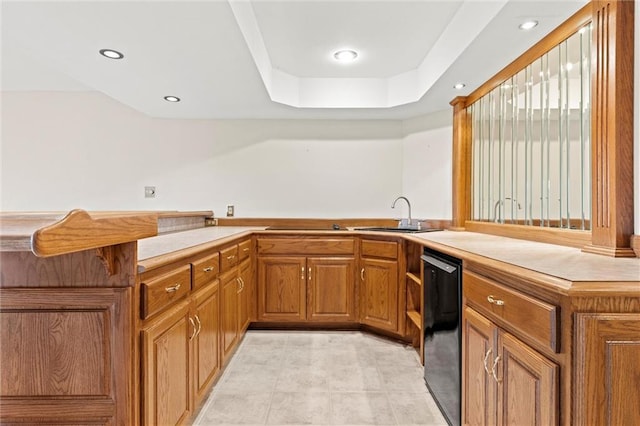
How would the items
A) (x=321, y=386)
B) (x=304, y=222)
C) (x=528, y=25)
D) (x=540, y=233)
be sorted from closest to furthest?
(x=528, y=25) < (x=540, y=233) < (x=321, y=386) < (x=304, y=222)

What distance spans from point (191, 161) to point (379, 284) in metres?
2.33

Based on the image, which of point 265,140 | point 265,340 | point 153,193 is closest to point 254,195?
point 265,140

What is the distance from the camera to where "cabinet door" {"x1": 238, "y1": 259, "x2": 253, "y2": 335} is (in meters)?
2.49

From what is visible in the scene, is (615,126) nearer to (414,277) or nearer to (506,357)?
(506,357)

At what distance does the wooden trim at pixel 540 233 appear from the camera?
152 centimetres

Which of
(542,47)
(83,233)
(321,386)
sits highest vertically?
(542,47)

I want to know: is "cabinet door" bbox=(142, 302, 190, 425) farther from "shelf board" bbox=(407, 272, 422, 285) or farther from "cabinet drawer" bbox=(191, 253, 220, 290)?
"shelf board" bbox=(407, 272, 422, 285)

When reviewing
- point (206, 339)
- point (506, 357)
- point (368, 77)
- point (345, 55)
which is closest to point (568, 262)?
point (506, 357)

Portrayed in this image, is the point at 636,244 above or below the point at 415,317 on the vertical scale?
above

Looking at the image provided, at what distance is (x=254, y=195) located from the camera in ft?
11.8

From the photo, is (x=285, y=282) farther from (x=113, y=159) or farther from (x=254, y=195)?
(x=113, y=159)

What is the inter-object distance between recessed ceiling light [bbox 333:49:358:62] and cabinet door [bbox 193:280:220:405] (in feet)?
6.38

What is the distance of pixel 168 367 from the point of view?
129 centimetres

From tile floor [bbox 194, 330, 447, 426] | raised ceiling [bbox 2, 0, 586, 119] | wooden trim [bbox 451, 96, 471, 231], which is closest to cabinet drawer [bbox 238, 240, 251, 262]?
tile floor [bbox 194, 330, 447, 426]
